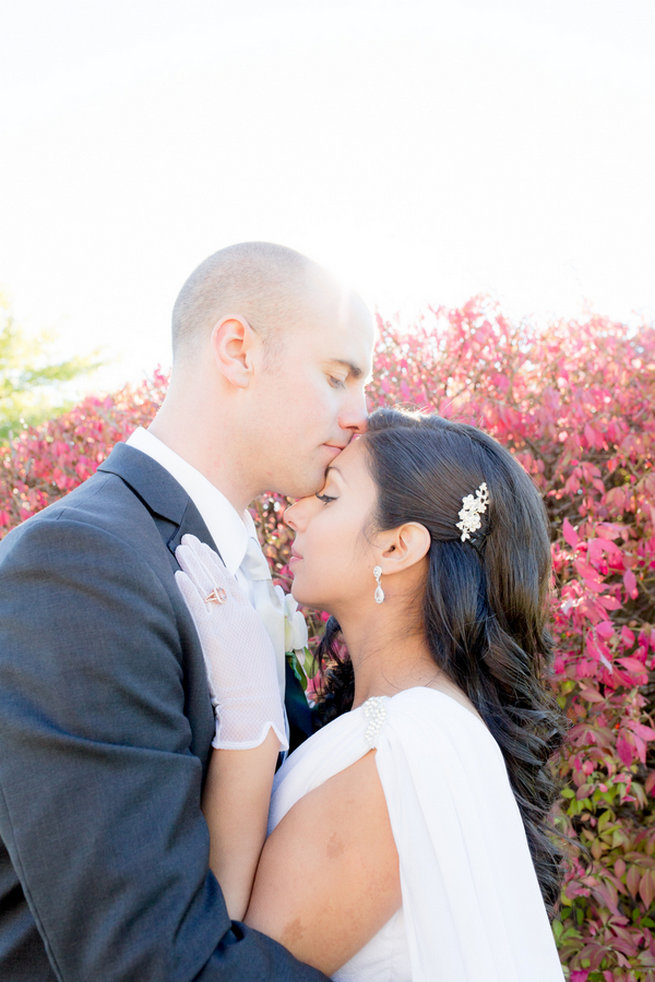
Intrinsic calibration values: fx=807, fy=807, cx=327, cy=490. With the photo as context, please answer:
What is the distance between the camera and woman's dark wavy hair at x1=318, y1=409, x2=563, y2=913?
91.6 inches

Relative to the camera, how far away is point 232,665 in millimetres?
1875

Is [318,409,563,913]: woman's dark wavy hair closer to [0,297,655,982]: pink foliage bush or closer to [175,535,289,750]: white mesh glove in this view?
[0,297,655,982]: pink foliage bush

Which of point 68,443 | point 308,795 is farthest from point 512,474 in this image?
point 68,443

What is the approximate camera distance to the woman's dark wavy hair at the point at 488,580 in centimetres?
233

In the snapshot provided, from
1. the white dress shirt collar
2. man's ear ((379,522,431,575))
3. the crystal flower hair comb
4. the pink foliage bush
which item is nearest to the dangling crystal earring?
man's ear ((379,522,431,575))

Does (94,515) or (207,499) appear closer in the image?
(94,515)

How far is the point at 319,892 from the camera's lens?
5.70 ft

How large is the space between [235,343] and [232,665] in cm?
99

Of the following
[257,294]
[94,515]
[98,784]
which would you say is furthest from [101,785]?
[257,294]

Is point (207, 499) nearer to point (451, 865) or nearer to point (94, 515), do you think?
point (94, 515)

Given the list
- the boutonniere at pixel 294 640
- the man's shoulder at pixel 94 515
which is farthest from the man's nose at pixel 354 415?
the man's shoulder at pixel 94 515

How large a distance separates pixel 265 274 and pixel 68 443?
3.71 meters

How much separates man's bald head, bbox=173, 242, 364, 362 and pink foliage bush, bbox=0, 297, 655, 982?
1.20m

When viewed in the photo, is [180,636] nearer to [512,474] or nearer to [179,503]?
[179,503]
